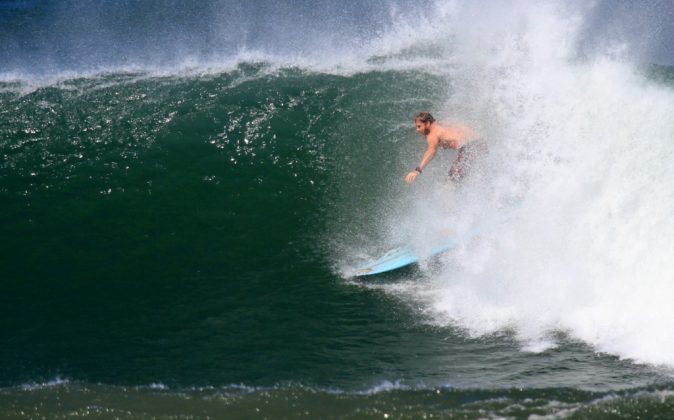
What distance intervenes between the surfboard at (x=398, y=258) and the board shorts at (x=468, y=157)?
1102 mm

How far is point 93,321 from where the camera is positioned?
8.02 m

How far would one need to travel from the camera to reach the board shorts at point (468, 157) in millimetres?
9984

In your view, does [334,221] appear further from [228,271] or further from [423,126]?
[228,271]

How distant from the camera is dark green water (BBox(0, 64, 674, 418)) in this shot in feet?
20.4

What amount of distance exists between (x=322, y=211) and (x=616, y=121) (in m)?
4.49

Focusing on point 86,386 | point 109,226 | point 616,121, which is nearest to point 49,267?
point 109,226

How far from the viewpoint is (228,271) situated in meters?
9.09

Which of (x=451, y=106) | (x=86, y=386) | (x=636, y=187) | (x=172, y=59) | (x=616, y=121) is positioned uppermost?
(x=172, y=59)

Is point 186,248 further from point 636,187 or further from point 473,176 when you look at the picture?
point 636,187

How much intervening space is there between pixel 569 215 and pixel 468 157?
161cm

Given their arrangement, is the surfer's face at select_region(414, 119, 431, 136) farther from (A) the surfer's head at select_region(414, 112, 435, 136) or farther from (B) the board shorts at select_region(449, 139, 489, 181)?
(B) the board shorts at select_region(449, 139, 489, 181)

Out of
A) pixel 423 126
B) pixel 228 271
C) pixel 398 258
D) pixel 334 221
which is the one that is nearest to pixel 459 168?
pixel 423 126

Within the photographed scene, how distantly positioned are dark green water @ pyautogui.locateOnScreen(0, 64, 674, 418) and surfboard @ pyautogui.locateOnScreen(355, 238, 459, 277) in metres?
0.17

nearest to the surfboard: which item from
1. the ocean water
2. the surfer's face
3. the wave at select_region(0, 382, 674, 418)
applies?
the ocean water
